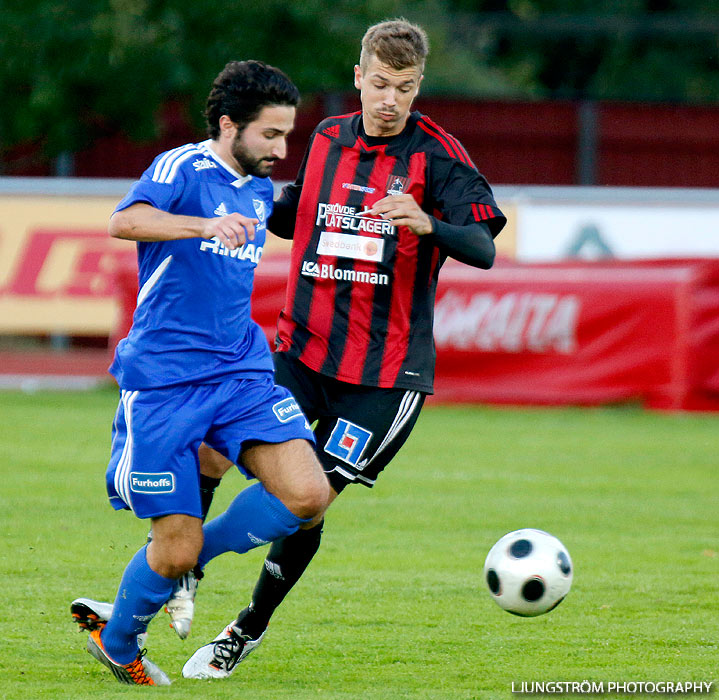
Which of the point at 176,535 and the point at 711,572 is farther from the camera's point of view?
the point at 711,572

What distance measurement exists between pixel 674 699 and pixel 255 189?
→ 2.23 metres

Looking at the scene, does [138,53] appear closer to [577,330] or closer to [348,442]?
[577,330]

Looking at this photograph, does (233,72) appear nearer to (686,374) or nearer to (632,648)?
(632,648)

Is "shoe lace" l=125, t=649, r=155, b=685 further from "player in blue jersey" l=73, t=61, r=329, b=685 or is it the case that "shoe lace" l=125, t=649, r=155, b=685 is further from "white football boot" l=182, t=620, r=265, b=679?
"white football boot" l=182, t=620, r=265, b=679

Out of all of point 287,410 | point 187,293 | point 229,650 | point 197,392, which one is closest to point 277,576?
point 229,650

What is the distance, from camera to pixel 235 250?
15.3 ft

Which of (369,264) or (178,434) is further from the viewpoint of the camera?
(369,264)

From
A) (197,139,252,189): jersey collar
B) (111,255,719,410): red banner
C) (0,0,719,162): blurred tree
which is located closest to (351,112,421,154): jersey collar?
(197,139,252,189): jersey collar

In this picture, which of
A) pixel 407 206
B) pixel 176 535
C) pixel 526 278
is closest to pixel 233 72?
pixel 407 206

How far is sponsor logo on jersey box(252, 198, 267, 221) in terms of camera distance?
15.8 ft

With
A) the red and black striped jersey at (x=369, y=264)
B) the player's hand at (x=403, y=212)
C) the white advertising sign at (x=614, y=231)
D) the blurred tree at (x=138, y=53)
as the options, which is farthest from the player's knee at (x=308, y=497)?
the blurred tree at (x=138, y=53)

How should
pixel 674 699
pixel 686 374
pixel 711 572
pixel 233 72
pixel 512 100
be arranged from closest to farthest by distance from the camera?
pixel 674 699 → pixel 233 72 → pixel 711 572 → pixel 686 374 → pixel 512 100

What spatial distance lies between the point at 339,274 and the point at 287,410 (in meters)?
0.78

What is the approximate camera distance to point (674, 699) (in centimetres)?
440
